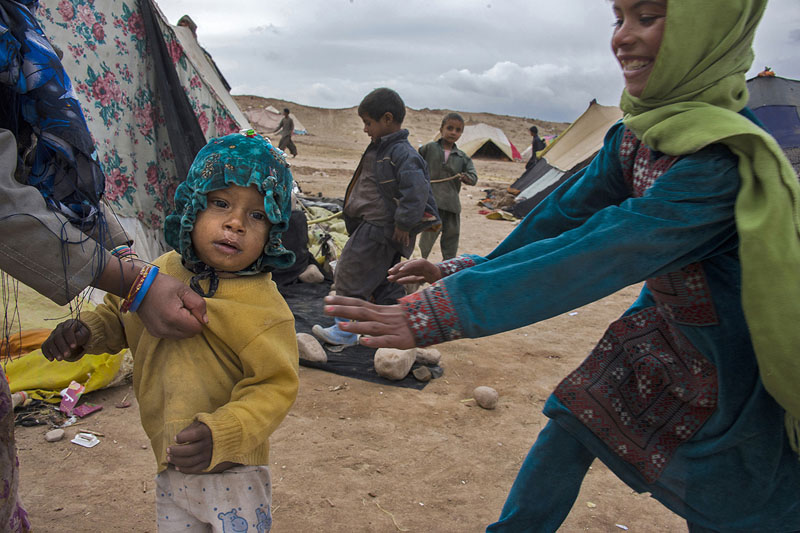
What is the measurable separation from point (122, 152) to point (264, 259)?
396 cm

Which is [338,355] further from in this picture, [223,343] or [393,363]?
[223,343]

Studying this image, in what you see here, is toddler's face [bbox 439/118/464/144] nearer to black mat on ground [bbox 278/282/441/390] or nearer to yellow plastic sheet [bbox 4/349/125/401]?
black mat on ground [bbox 278/282/441/390]

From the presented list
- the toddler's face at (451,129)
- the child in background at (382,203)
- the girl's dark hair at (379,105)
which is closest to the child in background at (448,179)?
the toddler's face at (451,129)

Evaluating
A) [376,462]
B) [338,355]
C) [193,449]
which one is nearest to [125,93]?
[338,355]

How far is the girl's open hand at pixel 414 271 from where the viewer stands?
74.5 inches

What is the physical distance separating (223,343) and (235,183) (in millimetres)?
454

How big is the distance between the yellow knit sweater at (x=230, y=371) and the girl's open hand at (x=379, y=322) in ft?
1.35

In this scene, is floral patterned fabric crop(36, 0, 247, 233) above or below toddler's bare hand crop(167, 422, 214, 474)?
above

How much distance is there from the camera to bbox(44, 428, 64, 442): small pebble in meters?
3.09

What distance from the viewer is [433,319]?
1.25 m

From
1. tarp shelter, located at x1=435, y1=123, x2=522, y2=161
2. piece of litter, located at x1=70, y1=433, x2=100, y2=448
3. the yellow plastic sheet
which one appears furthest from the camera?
tarp shelter, located at x1=435, y1=123, x2=522, y2=161

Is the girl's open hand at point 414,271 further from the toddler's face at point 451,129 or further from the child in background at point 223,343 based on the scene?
the toddler's face at point 451,129

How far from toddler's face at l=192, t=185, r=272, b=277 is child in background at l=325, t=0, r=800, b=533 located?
1.54 ft

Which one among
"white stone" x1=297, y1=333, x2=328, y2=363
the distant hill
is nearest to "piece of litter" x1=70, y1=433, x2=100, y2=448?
"white stone" x1=297, y1=333, x2=328, y2=363
